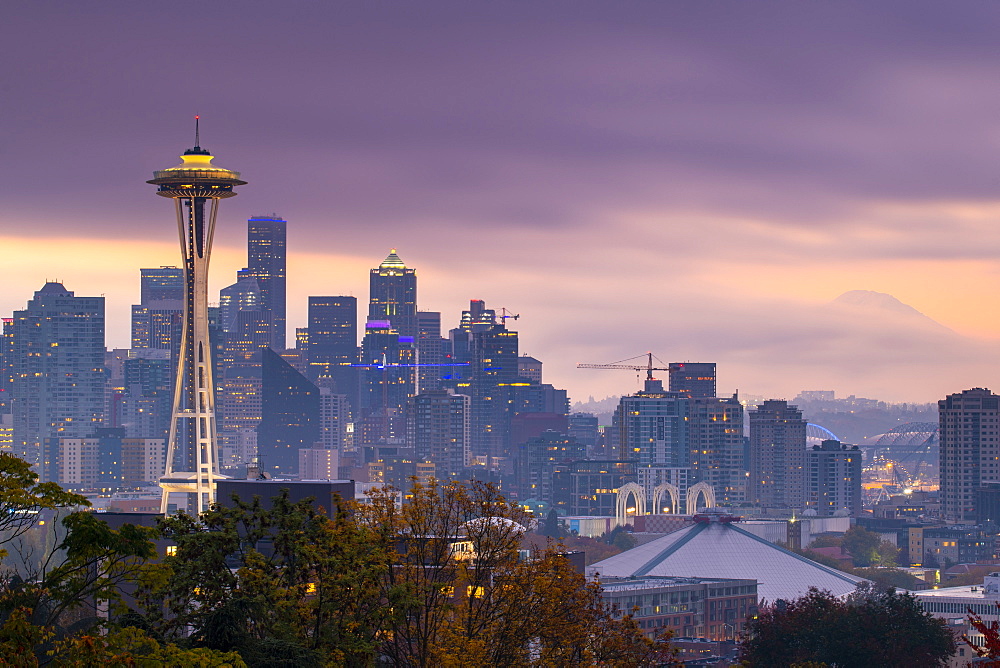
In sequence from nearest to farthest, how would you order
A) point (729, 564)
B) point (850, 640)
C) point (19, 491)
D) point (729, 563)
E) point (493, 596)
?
point (19, 491)
point (493, 596)
point (850, 640)
point (729, 564)
point (729, 563)

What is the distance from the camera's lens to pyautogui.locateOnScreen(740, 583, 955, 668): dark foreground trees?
83.9 m

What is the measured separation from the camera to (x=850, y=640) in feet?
278

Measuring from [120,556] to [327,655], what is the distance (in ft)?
23.5

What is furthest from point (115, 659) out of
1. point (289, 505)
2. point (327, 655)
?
point (289, 505)

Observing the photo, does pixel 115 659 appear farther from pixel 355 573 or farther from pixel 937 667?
pixel 937 667

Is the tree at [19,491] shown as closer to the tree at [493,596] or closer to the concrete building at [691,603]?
the tree at [493,596]

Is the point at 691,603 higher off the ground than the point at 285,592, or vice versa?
the point at 285,592

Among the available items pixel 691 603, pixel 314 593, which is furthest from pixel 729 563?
pixel 314 593

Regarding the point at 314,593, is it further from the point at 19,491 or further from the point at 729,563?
the point at 729,563

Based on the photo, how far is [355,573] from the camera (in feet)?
127

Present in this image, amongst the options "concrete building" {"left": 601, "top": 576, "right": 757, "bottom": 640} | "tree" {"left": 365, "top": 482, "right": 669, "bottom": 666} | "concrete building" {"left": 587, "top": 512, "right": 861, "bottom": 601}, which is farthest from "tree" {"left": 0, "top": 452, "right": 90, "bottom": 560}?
"concrete building" {"left": 587, "top": 512, "right": 861, "bottom": 601}

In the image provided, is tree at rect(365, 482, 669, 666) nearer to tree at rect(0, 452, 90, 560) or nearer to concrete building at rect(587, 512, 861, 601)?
tree at rect(0, 452, 90, 560)

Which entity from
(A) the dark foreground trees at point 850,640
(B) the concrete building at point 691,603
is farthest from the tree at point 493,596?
(B) the concrete building at point 691,603

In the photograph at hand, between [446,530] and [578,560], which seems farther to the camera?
[578,560]
